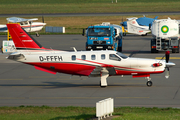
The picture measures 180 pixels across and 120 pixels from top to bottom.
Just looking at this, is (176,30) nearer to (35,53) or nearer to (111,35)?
(111,35)

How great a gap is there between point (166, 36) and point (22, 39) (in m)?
19.3

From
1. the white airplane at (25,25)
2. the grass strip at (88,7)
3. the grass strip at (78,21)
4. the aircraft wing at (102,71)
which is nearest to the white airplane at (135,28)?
the grass strip at (78,21)

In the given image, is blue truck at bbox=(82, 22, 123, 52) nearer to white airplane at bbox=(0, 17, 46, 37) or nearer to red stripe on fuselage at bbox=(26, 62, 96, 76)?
red stripe on fuselage at bbox=(26, 62, 96, 76)

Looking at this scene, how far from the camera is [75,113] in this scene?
15.3 m

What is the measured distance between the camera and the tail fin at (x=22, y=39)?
24.3m

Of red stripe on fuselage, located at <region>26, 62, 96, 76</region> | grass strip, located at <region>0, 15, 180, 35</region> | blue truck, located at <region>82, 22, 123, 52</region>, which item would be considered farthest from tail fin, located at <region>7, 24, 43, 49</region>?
grass strip, located at <region>0, 15, 180, 35</region>

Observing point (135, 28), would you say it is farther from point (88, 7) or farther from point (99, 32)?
point (88, 7)

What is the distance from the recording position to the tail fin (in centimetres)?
2433

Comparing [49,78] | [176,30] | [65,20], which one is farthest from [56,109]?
[65,20]

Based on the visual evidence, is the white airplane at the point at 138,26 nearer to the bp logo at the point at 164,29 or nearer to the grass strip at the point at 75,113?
the bp logo at the point at 164,29

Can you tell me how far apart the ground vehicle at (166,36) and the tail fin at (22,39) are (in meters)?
17.8

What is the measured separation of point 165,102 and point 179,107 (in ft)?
4.02

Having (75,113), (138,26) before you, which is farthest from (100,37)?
(75,113)

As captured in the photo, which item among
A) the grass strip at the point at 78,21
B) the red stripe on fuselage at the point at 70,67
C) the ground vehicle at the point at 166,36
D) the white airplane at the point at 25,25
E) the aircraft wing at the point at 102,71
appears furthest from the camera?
the grass strip at the point at 78,21
